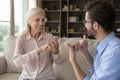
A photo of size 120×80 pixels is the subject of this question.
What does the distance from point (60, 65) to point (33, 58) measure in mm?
403

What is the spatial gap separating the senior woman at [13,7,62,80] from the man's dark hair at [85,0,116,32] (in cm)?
65

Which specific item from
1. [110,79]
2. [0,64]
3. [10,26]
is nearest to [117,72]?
[110,79]

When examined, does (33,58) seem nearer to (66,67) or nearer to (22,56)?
(22,56)

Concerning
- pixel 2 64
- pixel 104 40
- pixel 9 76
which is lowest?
pixel 9 76

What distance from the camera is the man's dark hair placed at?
54.5 inches

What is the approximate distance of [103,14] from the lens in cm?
138

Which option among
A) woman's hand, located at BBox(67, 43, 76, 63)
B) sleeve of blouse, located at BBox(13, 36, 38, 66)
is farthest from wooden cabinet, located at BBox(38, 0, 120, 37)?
woman's hand, located at BBox(67, 43, 76, 63)

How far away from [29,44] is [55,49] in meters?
0.29

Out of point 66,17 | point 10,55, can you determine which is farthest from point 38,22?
point 66,17

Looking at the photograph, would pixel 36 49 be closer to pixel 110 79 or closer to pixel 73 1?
pixel 110 79

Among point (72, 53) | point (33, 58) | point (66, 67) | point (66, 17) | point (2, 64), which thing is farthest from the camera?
point (66, 17)

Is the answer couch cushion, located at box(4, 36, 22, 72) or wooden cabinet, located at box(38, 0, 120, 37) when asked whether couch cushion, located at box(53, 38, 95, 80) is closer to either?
couch cushion, located at box(4, 36, 22, 72)

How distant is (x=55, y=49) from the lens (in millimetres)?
1986

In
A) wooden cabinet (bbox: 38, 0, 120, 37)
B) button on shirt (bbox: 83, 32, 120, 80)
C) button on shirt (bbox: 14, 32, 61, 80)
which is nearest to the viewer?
button on shirt (bbox: 83, 32, 120, 80)
